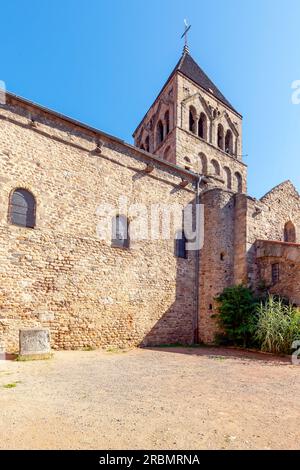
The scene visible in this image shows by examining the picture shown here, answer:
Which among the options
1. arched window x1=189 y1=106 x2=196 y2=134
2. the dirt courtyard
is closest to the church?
the dirt courtyard

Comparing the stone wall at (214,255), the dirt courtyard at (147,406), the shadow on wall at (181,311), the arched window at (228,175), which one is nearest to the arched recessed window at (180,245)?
the shadow on wall at (181,311)

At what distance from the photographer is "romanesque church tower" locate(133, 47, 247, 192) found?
1784cm

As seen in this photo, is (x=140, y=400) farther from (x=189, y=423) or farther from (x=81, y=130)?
(x=81, y=130)

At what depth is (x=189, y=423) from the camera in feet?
10.2

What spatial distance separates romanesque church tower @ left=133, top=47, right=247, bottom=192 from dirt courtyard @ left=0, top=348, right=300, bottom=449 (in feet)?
43.2

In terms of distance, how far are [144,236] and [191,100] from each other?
12.4 m

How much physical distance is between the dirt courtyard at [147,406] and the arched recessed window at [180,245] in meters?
5.27

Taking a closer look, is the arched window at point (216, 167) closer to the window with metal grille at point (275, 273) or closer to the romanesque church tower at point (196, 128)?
the romanesque church tower at point (196, 128)

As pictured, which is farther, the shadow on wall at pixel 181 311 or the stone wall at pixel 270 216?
the stone wall at pixel 270 216

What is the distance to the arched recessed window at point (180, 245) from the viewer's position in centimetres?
1130

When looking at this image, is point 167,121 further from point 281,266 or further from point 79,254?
point 79,254

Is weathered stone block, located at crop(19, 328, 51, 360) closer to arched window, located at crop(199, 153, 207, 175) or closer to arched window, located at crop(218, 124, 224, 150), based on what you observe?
arched window, located at crop(199, 153, 207, 175)
